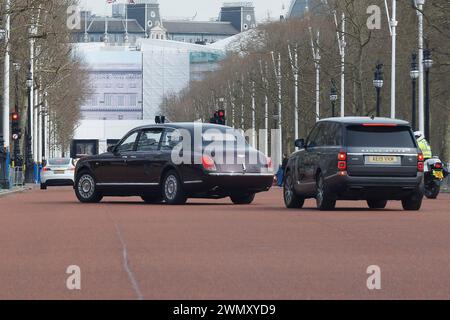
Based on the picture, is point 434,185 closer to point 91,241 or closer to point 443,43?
point 91,241

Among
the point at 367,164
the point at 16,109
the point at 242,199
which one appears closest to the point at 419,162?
the point at 367,164

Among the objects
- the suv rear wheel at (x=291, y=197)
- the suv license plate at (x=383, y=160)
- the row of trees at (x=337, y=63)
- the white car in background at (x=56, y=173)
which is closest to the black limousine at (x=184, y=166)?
the suv rear wheel at (x=291, y=197)

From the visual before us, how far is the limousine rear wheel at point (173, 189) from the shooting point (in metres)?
30.6

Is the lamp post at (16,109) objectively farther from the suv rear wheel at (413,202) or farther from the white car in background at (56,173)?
the suv rear wheel at (413,202)

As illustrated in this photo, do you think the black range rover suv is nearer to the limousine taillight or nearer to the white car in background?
the limousine taillight

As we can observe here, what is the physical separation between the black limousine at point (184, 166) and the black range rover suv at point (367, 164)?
307cm

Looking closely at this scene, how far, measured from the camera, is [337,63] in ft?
261

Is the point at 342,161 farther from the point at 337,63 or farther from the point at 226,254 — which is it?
the point at 337,63

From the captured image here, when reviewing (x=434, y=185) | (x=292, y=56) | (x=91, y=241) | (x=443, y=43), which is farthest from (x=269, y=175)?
(x=292, y=56)

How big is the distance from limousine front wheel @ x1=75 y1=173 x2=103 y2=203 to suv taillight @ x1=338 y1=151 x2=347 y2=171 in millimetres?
7541

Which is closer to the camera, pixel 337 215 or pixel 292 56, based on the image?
pixel 337 215

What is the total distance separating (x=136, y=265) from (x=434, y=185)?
22526mm

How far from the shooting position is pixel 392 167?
88.8 ft
